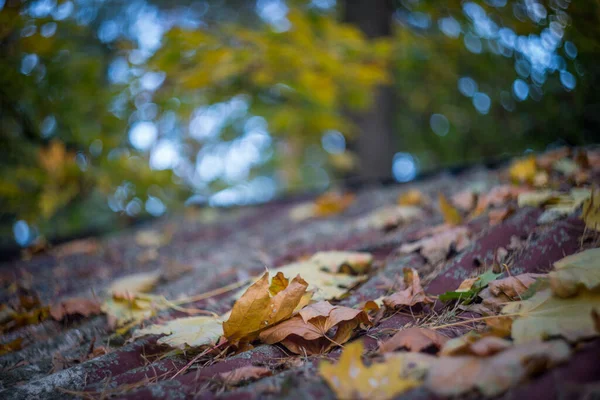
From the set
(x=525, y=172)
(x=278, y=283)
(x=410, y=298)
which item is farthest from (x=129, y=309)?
(x=525, y=172)

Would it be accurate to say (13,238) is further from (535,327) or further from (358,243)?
(535,327)

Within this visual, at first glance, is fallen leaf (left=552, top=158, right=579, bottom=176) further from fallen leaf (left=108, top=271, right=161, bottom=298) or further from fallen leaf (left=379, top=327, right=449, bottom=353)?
fallen leaf (left=108, top=271, right=161, bottom=298)

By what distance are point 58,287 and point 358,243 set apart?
132 centimetres

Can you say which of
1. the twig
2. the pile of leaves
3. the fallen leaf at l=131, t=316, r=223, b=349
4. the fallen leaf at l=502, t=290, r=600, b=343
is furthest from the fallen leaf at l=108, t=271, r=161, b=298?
the fallen leaf at l=502, t=290, r=600, b=343

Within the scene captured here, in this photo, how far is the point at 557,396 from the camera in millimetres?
422

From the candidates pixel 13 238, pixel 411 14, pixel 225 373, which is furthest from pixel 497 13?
pixel 13 238

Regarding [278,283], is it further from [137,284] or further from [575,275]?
[137,284]

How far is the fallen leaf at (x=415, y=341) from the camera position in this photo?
0.58 m

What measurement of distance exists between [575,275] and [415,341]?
27cm

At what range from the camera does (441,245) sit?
1.04m

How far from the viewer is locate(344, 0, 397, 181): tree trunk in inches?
158

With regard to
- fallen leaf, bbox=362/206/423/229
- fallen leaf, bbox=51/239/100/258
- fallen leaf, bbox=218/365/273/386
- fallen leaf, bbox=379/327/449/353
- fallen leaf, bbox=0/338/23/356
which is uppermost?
fallen leaf, bbox=379/327/449/353

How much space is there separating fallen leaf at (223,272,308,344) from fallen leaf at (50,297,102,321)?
0.62 m

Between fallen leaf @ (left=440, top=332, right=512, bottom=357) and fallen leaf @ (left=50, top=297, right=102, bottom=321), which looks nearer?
fallen leaf @ (left=440, top=332, right=512, bottom=357)
